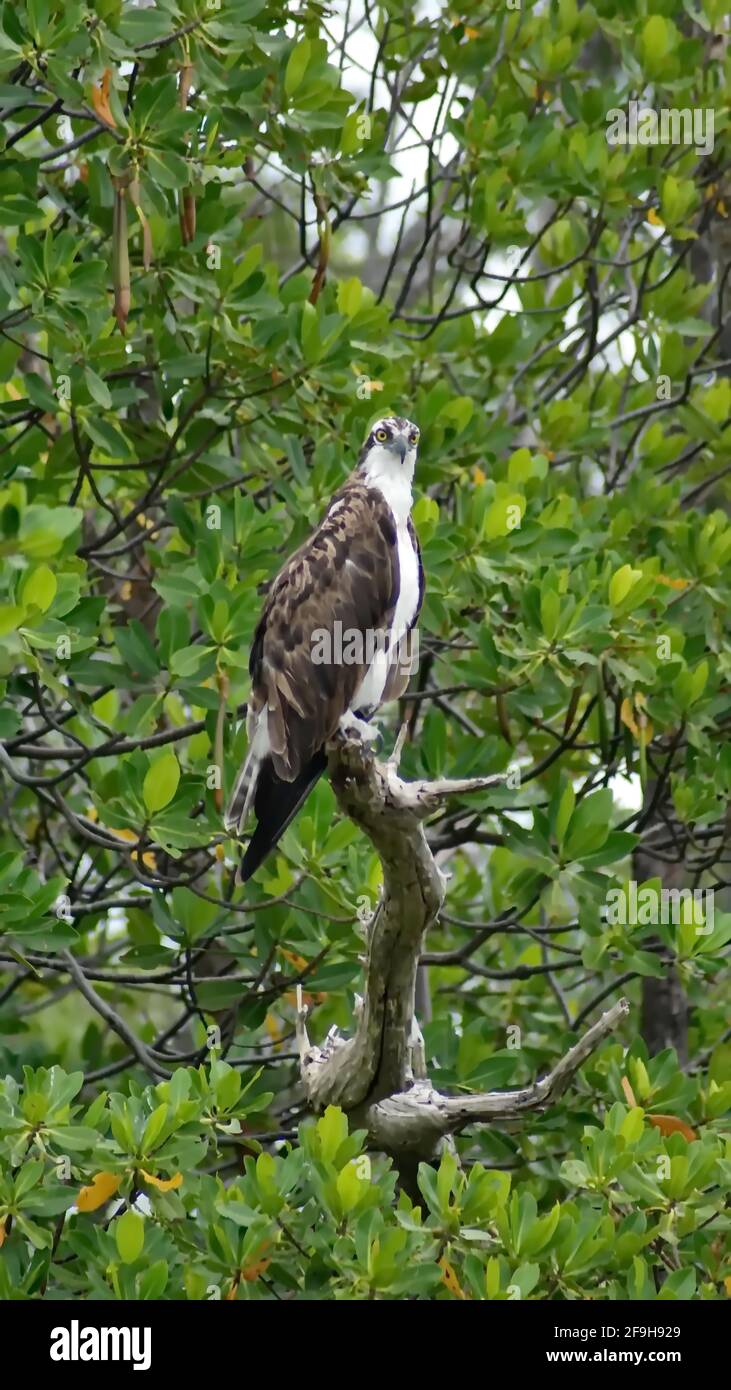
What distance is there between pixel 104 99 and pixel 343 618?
1.79 metres

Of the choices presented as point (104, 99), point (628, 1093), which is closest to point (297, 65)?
point (104, 99)

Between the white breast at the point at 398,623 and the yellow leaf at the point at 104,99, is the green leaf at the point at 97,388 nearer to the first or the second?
the yellow leaf at the point at 104,99

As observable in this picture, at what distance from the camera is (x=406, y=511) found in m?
6.60

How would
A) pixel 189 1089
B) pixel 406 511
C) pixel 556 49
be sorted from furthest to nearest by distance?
pixel 556 49 < pixel 406 511 < pixel 189 1089

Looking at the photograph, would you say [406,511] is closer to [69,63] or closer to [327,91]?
[327,91]

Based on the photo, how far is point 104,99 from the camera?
19.0 feet

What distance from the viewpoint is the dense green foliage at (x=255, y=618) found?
16.6 ft

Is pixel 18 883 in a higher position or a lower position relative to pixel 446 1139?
higher

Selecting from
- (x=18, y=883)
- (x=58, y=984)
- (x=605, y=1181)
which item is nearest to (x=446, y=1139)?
(x=605, y=1181)

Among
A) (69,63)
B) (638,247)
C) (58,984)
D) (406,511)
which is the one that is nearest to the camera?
(69,63)

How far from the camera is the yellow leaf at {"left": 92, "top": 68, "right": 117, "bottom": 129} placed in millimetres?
5754

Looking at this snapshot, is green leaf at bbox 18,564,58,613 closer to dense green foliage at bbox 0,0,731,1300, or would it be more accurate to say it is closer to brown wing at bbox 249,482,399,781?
dense green foliage at bbox 0,0,731,1300

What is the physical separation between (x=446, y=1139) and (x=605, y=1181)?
1.53ft

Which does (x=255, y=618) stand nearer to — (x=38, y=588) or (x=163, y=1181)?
(x=38, y=588)
